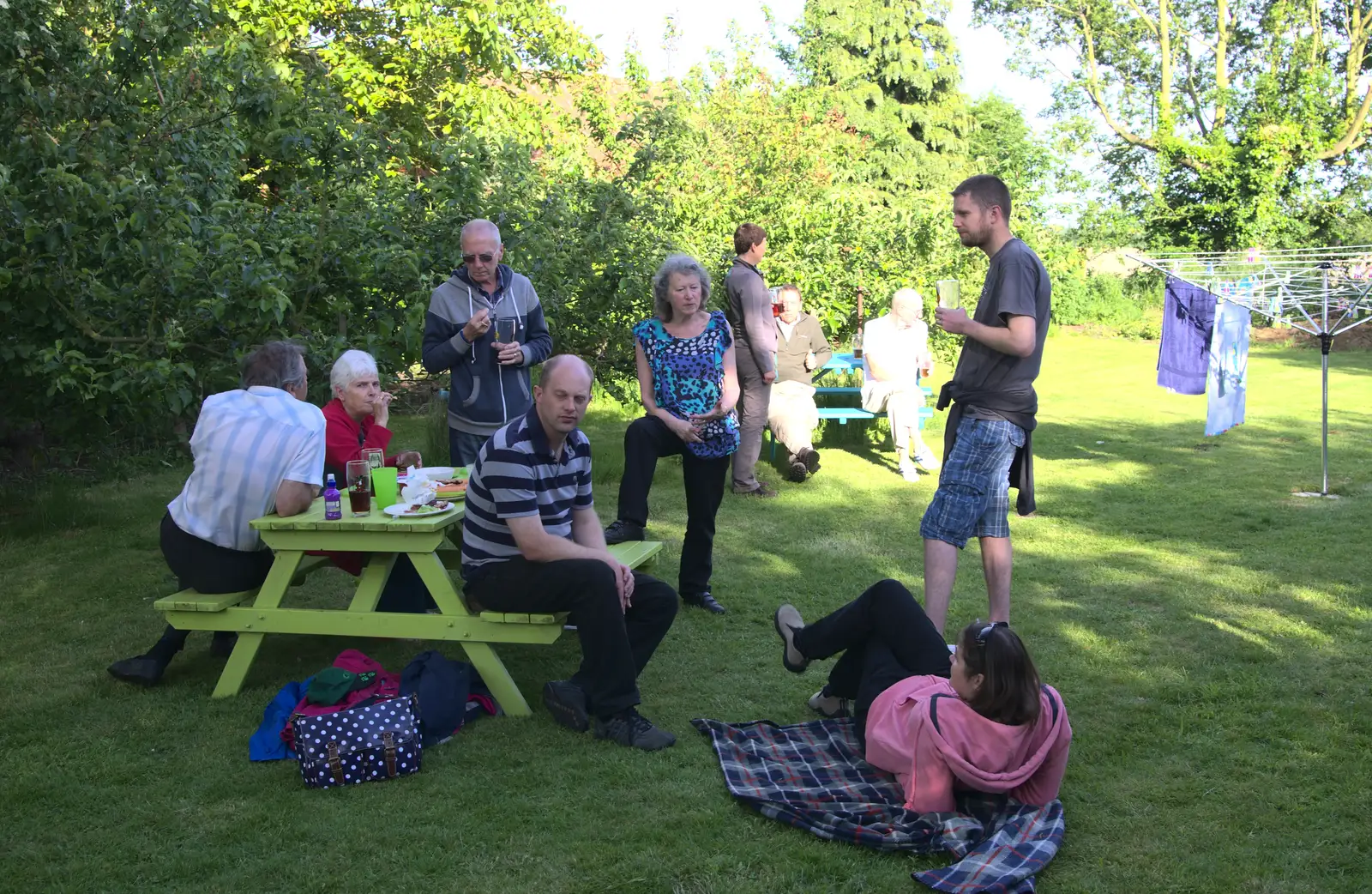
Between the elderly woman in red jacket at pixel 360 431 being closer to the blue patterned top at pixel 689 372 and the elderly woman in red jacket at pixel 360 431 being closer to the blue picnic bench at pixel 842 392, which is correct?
the blue patterned top at pixel 689 372

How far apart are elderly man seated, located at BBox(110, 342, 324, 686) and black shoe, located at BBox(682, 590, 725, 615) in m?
1.92

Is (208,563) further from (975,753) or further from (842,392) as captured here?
(842,392)

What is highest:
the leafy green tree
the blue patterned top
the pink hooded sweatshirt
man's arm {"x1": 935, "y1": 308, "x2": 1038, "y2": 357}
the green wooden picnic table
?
the leafy green tree

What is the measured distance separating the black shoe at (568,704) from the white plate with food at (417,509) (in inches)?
30.3

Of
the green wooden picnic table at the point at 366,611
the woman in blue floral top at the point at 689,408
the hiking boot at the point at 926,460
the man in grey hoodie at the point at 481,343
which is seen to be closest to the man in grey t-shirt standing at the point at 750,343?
the hiking boot at the point at 926,460

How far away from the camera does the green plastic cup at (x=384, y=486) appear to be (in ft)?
14.2

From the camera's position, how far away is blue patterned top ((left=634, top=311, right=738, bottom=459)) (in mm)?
5371

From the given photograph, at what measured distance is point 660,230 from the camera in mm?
9430

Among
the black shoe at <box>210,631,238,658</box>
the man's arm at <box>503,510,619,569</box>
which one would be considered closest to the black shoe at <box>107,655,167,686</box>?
the black shoe at <box>210,631,238,658</box>

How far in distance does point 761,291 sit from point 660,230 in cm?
202

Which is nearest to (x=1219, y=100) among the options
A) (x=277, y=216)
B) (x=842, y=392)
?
(x=842, y=392)

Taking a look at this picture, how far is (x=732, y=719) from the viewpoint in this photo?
164 inches

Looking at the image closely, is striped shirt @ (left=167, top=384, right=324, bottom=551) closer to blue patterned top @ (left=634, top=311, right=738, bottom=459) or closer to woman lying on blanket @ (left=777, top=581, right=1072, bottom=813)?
blue patterned top @ (left=634, top=311, right=738, bottom=459)

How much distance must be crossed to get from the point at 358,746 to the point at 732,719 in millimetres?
1321
